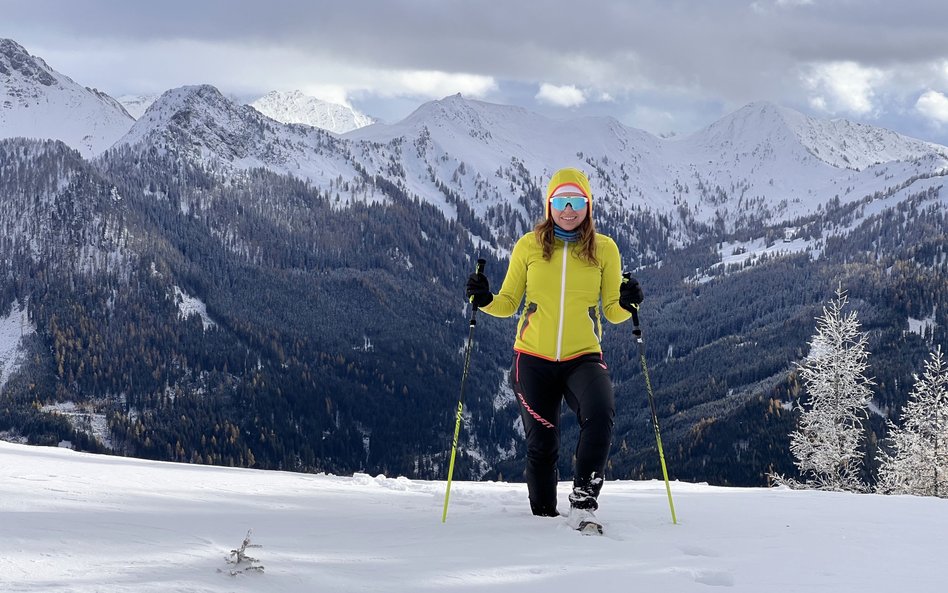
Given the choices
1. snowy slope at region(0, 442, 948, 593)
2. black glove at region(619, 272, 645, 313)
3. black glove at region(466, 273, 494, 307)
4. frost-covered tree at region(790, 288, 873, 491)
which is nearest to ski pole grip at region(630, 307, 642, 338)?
black glove at region(619, 272, 645, 313)

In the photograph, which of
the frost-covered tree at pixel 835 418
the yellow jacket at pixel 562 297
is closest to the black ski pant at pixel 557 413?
the yellow jacket at pixel 562 297

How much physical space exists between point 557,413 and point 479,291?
1441 millimetres

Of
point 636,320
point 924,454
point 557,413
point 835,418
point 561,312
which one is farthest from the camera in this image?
point 924,454

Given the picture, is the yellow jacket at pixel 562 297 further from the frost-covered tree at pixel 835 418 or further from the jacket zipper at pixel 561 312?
the frost-covered tree at pixel 835 418

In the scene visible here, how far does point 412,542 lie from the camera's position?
5.41 m

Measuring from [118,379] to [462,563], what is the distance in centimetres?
18869

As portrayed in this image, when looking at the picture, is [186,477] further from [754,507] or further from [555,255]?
[754,507]

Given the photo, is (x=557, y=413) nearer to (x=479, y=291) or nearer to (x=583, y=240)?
(x=479, y=291)

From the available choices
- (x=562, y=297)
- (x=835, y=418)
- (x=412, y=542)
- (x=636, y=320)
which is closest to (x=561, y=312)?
(x=562, y=297)

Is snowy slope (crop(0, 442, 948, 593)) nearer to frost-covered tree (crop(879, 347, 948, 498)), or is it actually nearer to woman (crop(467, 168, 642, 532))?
woman (crop(467, 168, 642, 532))

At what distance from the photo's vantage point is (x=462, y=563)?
4832 mm

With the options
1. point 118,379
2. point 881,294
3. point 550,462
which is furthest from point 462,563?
point 881,294

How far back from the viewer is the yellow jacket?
674cm

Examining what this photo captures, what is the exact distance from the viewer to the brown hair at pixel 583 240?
22.5 feet
